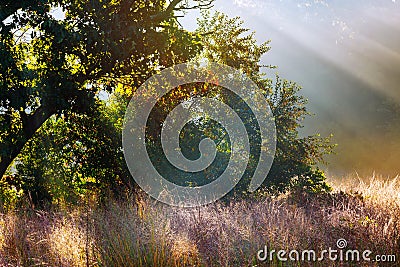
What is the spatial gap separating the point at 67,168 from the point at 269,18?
30349mm

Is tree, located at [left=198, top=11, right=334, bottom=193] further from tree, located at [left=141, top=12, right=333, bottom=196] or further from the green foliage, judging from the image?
the green foliage

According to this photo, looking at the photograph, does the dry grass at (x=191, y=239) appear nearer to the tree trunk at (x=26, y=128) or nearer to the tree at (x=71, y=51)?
the tree at (x=71, y=51)

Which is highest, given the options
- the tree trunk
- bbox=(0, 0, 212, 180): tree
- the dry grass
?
bbox=(0, 0, 212, 180): tree

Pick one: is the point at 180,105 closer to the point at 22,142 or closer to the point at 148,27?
the point at 148,27

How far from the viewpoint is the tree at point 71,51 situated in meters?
7.13

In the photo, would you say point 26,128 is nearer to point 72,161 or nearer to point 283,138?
point 72,161

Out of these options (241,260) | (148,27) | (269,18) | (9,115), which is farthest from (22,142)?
(269,18)

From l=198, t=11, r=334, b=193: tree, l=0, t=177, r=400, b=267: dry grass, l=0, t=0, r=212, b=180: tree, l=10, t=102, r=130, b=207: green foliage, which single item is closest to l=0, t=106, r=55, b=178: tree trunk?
l=0, t=0, r=212, b=180: tree

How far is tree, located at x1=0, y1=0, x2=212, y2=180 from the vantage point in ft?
23.4

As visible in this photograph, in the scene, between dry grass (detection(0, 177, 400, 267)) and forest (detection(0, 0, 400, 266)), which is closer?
dry grass (detection(0, 177, 400, 267))

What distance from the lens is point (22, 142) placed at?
8.39m

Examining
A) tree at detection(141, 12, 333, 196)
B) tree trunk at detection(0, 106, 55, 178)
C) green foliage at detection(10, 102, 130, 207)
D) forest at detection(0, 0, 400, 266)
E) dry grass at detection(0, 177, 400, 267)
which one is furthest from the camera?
green foliage at detection(10, 102, 130, 207)

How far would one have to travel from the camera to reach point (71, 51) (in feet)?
26.0

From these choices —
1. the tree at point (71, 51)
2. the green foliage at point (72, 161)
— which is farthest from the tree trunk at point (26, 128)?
the green foliage at point (72, 161)
